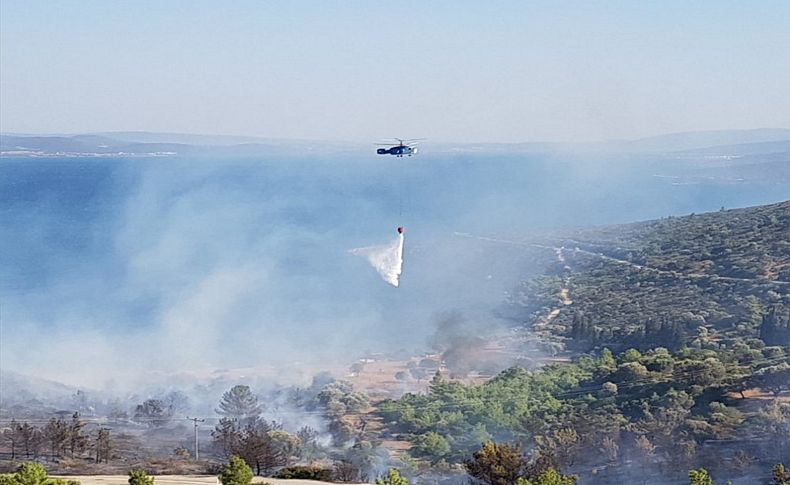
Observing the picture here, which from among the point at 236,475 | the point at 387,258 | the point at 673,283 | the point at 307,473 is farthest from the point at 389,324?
the point at 236,475

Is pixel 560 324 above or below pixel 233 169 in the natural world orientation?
below

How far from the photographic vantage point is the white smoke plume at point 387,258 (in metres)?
81.3

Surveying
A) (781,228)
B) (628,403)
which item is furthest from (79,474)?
(781,228)

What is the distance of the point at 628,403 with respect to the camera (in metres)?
37.1

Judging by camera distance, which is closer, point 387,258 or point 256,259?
point 387,258

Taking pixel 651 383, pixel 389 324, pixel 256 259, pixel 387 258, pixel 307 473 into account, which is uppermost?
pixel 256 259

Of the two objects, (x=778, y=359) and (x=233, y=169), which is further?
(x=233, y=169)

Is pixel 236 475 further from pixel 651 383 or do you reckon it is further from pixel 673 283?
pixel 673 283

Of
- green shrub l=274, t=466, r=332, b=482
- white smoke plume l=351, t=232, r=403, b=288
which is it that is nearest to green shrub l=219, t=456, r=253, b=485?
green shrub l=274, t=466, r=332, b=482

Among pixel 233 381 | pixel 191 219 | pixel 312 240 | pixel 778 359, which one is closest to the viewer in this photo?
pixel 778 359

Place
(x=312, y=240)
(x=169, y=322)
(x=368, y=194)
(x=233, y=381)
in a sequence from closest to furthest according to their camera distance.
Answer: (x=233, y=381), (x=169, y=322), (x=312, y=240), (x=368, y=194)

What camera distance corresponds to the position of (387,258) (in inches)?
3723

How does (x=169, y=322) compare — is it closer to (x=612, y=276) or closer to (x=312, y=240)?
(x=612, y=276)

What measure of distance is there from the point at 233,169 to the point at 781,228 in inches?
5365
